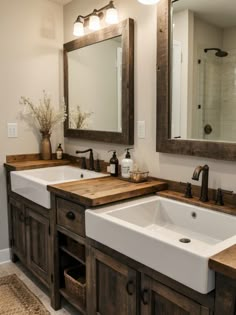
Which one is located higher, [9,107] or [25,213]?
[9,107]

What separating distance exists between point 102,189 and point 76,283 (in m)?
0.62

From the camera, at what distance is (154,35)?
2053 mm

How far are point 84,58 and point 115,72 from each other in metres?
0.50

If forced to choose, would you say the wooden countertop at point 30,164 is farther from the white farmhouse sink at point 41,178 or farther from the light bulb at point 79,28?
the light bulb at point 79,28

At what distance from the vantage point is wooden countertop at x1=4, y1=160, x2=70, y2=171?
2591 mm

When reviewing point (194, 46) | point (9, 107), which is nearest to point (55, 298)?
point (9, 107)

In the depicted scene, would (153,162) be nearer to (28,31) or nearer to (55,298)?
(55,298)

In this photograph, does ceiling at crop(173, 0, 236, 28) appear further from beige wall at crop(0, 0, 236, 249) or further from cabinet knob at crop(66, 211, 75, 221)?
cabinet knob at crop(66, 211, 75, 221)

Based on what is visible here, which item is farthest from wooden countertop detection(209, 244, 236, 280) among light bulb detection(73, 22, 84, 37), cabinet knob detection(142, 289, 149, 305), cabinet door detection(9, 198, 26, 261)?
light bulb detection(73, 22, 84, 37)

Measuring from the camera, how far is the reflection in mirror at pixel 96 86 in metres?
2.35

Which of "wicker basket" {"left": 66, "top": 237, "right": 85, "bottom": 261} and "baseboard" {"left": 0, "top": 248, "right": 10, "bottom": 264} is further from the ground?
"wicker basket" {"left": 66, "top": 237, "right": 85, "bottom": 261}

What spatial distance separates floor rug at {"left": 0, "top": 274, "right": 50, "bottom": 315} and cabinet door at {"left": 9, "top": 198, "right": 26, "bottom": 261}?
0.21 m

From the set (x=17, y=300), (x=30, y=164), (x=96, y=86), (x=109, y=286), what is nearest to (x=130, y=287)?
(x=109, y=286)

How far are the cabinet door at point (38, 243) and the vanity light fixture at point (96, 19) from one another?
1521 mm
